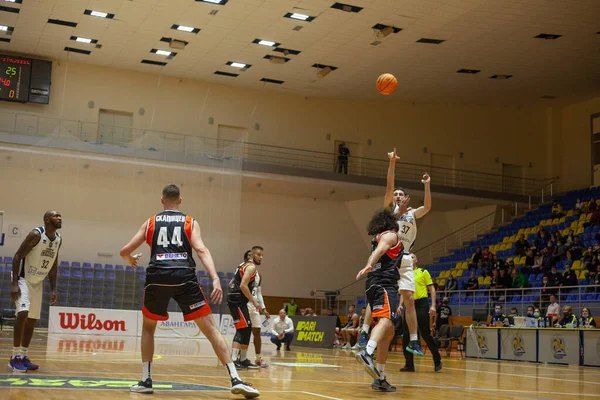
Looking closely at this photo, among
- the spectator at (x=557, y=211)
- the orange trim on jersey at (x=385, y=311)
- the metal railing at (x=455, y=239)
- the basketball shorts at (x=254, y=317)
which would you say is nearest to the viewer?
the orange trim on jersey at (x=385, y=311)

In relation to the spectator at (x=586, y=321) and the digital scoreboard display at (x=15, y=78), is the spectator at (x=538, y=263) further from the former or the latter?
the digital scoreboard display at (x=15, y=78)

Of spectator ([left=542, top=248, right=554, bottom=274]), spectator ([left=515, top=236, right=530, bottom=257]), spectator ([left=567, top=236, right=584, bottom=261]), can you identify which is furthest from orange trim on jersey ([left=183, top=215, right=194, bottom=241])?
spectator ([left=515, top=236, right=530, bottom=257])

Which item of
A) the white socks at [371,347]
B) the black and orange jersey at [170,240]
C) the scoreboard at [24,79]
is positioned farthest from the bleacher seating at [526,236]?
the black and orange jersey at [170,240]

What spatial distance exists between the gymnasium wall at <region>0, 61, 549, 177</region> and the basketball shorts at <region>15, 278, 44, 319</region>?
68.2 ft

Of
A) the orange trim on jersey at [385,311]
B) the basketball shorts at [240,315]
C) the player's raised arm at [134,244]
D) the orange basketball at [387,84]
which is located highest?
the orange basketball at [387,84]

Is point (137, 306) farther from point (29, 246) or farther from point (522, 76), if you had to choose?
point (522, 76)

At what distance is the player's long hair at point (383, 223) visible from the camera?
7910 millimetres

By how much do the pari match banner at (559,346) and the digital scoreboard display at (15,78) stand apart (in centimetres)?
2021

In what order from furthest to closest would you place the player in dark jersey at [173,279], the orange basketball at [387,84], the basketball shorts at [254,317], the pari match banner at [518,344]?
the pari match banner at [518,344]
the orange basketball at [387,84]
the basketball shorts at [254,317]
the player in dark jersey at [173,279]

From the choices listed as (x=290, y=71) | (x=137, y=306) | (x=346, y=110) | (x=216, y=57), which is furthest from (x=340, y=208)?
(x=137, y=306)

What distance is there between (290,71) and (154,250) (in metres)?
22.6

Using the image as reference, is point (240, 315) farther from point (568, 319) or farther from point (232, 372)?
point (568, 319)

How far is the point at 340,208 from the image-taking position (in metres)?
33.3

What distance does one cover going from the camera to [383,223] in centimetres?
792
